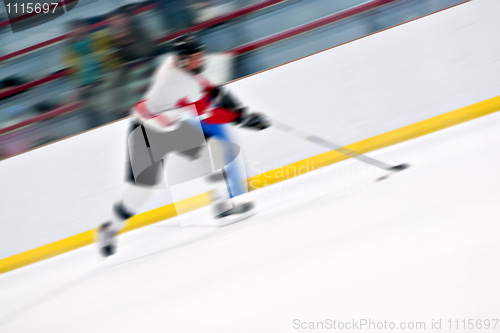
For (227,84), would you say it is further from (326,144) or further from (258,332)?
(258,332)

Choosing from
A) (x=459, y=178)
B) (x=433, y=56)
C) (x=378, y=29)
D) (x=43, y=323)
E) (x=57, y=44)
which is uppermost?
(x=57, y=44)

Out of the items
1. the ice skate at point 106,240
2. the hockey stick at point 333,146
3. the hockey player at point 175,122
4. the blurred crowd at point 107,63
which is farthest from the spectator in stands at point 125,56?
the hockey stick at point 333,146

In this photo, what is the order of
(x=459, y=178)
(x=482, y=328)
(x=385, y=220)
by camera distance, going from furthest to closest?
1. (x=459, y=178)
2. (x=385, y=220)
3. (x=482, y=328)

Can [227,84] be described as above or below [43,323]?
above

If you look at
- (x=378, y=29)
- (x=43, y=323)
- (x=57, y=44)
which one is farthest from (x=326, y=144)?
(x=57, y=44)

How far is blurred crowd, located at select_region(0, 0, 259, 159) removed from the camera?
125 inches

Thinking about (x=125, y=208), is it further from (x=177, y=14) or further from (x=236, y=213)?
(x=177, y=14)

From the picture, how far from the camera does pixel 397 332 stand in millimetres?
1514

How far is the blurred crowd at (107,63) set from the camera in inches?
125

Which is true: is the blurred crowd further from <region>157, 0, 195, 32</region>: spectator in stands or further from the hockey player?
the hockey player

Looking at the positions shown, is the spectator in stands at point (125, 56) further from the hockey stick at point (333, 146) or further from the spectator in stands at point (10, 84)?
the hockey stick at point (333, 146)

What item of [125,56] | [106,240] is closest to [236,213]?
[106,240]

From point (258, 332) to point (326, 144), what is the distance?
1.51 metres

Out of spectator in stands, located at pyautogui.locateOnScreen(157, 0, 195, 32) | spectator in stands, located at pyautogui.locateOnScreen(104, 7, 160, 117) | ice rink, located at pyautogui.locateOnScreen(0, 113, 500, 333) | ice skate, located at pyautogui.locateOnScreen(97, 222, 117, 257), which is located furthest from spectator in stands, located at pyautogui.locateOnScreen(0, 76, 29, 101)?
ice skate, located at pyautogui.locateOnScreen(97, 222, 117, 257)
